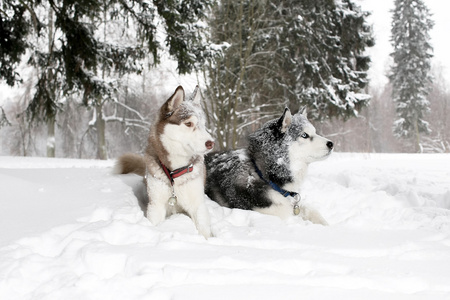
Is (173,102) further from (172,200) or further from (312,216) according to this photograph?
(312,216)

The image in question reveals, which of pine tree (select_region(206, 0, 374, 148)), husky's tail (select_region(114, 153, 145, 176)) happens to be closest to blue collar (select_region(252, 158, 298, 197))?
husky's tail (select_region(114, 153, 145, 176))

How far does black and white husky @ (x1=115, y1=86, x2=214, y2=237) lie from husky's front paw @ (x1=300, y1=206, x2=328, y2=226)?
1.39m

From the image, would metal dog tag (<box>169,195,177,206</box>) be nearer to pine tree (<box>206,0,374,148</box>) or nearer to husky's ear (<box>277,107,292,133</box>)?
husky's ear (<box>277,107,292,133</box>)

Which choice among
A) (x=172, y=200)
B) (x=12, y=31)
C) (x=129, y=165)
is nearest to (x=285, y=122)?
(x=172, y=200)

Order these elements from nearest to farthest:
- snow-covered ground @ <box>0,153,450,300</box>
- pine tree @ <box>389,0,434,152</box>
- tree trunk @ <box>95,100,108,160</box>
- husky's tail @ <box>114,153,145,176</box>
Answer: snow-covered ground @ <box>0,153,450,300</box> < husky's tail @ <box>114,153,145,176</box> < tree trunk @ <box>95,100,108,160</box> < pine tree @ <box>389,0,434,152</box>

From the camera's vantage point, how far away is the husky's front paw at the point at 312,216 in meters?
3.62

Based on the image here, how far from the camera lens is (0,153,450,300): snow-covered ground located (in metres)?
→ 1.66

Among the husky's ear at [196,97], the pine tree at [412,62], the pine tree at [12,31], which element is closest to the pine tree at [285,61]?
the pine tree at [12,31]

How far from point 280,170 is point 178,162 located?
4.33ft

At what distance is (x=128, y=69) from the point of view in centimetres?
812

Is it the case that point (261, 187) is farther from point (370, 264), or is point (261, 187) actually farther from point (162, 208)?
point (370, 264)

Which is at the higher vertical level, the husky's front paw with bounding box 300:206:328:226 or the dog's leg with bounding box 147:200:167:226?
the dog's leg with bounding box 147:200:167:226

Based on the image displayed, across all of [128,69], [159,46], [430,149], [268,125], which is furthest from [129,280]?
[430,149]

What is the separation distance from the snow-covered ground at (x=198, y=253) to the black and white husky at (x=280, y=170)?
29cm
